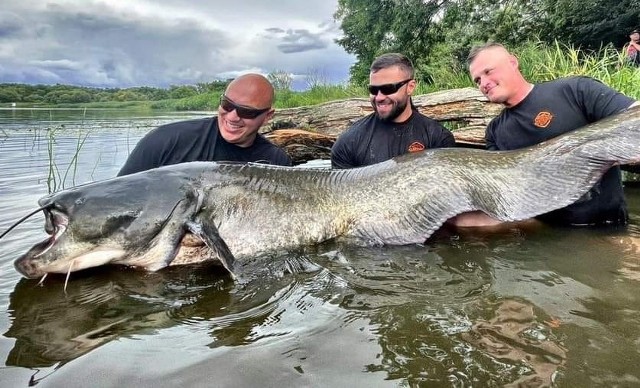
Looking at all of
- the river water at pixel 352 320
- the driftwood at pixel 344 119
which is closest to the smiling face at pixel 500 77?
the river water at pixel 352 320

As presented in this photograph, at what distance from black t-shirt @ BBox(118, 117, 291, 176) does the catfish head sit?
0.89m

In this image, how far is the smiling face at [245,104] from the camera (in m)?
3.95

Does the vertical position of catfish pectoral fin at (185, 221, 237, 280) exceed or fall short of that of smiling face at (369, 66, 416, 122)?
it falls short

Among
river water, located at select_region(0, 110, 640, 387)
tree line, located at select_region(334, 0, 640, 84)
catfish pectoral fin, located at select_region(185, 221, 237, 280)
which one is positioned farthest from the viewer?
tree line, located at select_region(334, 0, 640, 84)

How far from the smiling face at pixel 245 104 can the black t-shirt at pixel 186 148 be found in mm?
98

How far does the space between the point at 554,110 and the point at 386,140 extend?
1480 millimetres

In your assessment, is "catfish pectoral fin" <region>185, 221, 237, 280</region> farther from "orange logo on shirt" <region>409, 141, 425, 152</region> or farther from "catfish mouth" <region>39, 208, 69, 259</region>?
"orange logo on shirt" <region>409, 141, 425, 152</region>

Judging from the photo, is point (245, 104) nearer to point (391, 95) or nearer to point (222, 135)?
point (222, 135)

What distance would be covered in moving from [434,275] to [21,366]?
201cm

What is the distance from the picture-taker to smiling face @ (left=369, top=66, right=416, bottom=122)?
4535 mm

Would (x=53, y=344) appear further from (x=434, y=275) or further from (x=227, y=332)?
(x=434, y=275)

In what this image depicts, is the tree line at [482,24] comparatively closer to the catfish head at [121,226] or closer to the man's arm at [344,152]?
the man's arm at [344,152]

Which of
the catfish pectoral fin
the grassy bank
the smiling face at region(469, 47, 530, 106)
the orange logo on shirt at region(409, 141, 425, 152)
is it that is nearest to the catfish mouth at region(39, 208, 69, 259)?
the catfish pectoral fin

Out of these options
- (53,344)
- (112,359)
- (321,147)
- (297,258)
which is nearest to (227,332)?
(112,359)
